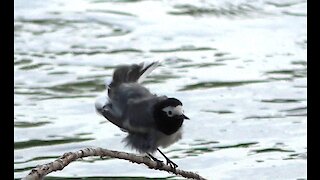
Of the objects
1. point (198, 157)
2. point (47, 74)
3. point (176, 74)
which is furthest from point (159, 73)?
point (198, 157)

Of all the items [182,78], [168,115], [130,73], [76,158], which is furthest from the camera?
[182,78]

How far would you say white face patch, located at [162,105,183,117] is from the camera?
4.30 meters

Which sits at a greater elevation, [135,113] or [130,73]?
[130,73]

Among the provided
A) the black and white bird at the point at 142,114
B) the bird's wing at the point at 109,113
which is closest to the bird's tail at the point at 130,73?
the black and white bird at the point at 142,114

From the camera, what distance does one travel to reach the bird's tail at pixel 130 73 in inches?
179

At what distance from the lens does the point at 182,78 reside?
9570mm

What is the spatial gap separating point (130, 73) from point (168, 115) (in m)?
0.40

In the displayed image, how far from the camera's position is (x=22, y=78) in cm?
965

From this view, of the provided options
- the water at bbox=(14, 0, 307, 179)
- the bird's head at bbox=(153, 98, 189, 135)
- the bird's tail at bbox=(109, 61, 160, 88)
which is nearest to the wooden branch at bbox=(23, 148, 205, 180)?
the bird's head at bbox=(153, 98, 189, 135)

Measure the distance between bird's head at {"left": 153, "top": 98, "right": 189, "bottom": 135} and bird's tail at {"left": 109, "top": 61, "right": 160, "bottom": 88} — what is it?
27 cm

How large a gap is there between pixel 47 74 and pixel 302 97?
2479 millimetres

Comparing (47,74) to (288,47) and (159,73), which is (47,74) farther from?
(288,47)

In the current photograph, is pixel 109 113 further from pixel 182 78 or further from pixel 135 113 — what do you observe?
pixel 182 78

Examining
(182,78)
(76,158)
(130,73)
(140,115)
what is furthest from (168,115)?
(182,78)
